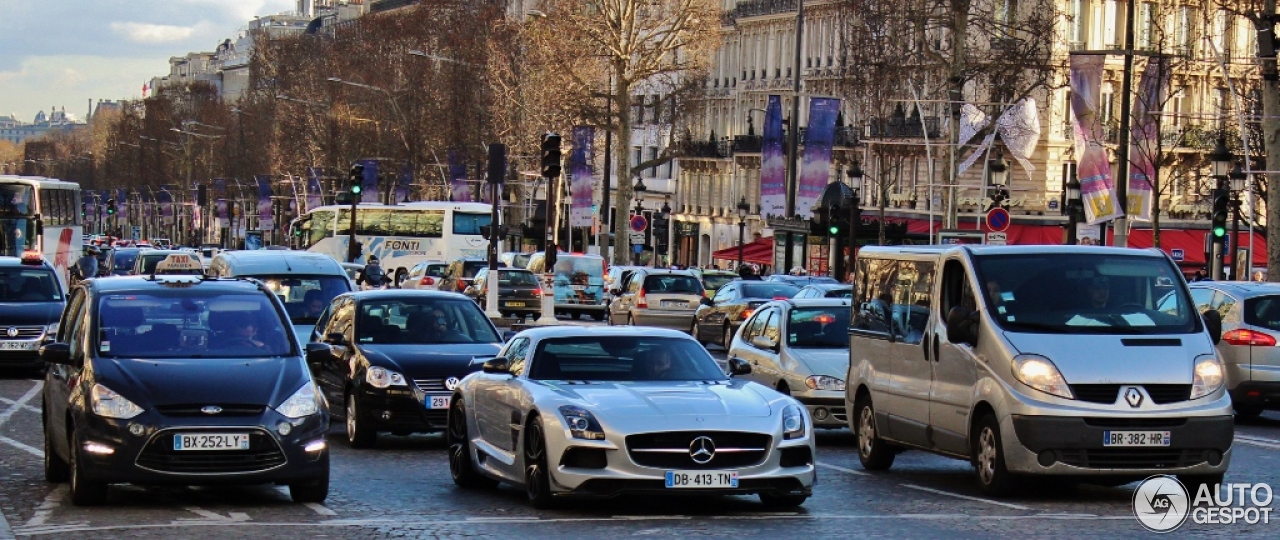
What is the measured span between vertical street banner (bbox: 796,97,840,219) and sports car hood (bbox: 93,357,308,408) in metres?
41.6

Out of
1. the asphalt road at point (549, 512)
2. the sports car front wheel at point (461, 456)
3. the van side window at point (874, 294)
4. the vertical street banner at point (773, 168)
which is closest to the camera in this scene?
the asphalt road at point (549, 512)

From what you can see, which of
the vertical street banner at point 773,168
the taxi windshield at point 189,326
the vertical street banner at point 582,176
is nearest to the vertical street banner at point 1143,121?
the vertical street banner at point 773,168

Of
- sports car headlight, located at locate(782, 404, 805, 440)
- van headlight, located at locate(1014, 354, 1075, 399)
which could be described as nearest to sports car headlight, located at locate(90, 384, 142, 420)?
sports car headlight, located at locate(782, 404, 805, 440)

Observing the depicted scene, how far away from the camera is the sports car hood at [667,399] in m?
14.1

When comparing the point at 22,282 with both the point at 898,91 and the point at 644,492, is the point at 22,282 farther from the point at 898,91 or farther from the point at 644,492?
the point at 898,91

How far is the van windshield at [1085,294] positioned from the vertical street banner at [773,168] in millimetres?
42364

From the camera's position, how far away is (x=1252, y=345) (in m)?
24.3

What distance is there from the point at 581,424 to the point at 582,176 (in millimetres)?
56461

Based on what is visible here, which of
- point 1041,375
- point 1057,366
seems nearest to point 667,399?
point 1041,375

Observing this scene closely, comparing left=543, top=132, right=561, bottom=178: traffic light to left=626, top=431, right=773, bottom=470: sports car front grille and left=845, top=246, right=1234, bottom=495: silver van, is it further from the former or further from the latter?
left=626, top=431, right=773, bottom=470: sports car front grille

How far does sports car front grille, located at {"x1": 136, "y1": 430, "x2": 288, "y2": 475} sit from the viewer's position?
1398 cm

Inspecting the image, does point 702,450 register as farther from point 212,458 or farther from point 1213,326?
point 1213,326

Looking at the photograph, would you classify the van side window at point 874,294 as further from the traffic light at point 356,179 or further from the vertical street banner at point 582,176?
the vertical street banner at point 582,176

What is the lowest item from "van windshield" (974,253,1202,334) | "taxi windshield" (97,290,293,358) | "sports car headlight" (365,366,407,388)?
"sports car headlight" (365,366,407,388)
